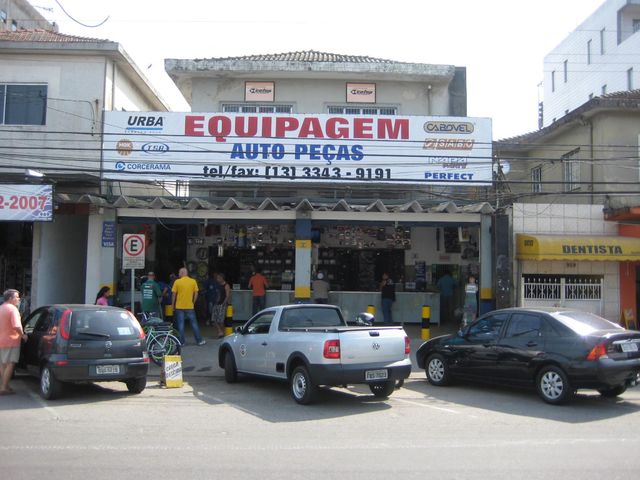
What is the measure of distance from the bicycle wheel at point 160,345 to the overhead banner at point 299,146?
228 inches

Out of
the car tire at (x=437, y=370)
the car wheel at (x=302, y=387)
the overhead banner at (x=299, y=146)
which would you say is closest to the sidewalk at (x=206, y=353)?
the car tire at (x=437, y=370)

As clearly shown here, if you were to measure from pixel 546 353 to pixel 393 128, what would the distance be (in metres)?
9.52

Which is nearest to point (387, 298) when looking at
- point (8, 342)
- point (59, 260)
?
point (59, 260)

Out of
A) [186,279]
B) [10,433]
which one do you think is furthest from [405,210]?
[10,433]

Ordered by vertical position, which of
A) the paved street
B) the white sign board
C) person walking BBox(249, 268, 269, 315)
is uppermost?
the white sign board

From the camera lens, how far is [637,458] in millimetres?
Result: 6254

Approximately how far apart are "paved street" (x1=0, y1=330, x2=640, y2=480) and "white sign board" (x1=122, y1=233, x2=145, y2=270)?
323cm

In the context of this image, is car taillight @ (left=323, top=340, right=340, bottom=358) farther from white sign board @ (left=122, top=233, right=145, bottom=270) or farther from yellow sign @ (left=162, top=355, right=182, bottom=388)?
white sign board @ (left=122, top=233, right=145, bottom=270)

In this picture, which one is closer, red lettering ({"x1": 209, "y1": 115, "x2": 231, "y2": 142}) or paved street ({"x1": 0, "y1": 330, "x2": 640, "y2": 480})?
paved street ({"x1": 0, "y1": 330, "x2": 640, "y2": 480})

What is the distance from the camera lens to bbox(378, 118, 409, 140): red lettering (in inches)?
684

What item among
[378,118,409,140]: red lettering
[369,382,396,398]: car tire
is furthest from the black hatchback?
[378,118,409,140]: red lettering

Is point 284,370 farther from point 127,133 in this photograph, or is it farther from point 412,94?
point 412,94

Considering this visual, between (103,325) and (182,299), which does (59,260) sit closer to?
(182,299)

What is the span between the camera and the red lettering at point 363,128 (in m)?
17.3
